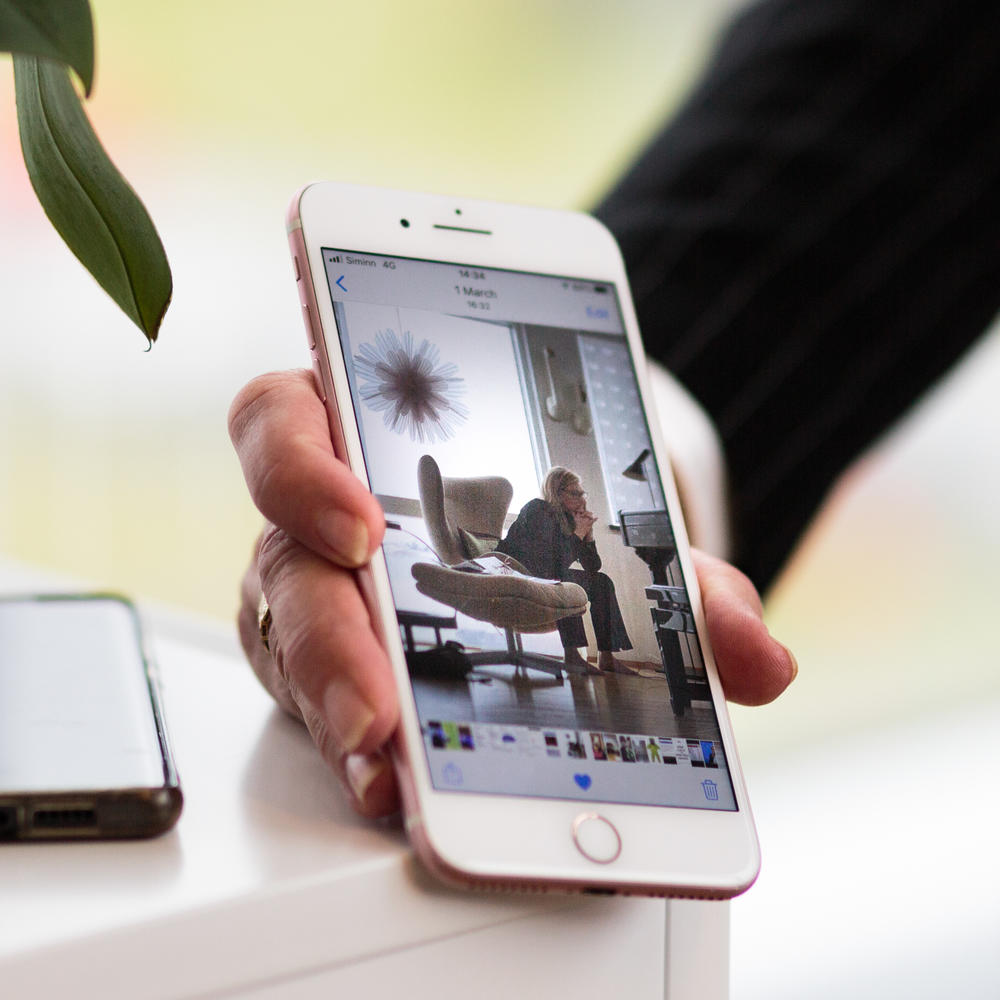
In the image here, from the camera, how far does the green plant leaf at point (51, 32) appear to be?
0.19 m

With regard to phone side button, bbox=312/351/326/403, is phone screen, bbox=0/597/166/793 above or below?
below

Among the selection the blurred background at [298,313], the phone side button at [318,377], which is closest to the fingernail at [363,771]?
the phone side button at [318,377]

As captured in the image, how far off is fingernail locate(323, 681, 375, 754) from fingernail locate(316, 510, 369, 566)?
36 millimetres

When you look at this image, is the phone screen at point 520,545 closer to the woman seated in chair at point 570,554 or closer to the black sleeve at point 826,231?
the woman seated in chair at point 570,554

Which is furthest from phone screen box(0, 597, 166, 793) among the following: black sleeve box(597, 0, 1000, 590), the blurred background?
the blurred background

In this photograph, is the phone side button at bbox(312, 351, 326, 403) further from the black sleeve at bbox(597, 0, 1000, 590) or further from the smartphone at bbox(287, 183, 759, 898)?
the black sleeve at bbox(597, 0, 1000, 590)

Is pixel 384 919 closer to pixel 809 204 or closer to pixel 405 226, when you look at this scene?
pixel 405 226

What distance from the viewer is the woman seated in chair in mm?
313

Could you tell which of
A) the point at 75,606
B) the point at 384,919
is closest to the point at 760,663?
the point at 384,919

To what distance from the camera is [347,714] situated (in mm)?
263

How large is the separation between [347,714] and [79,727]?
96 millimetres

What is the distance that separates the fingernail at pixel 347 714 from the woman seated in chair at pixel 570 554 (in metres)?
0.07

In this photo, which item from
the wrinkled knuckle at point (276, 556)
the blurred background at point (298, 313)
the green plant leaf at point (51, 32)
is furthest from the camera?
the blurred background at point (298, 313)

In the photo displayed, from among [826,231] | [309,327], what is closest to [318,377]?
[309,327]
